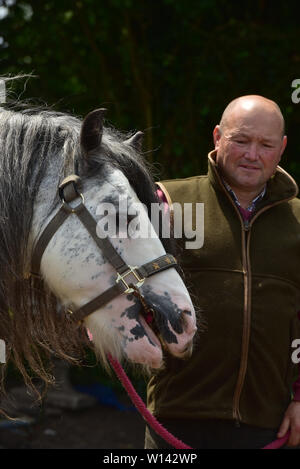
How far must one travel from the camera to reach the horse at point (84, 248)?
6.69 ft

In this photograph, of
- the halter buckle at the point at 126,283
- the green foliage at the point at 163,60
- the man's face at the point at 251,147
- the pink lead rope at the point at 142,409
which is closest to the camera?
the halter buckle at the point at 126,283

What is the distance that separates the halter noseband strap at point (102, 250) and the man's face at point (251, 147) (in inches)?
31.9

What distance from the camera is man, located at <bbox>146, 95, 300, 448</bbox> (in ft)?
8.59

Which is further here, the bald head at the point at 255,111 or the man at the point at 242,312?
the bald head at the point at 255,111

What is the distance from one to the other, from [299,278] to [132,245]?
0.96 m

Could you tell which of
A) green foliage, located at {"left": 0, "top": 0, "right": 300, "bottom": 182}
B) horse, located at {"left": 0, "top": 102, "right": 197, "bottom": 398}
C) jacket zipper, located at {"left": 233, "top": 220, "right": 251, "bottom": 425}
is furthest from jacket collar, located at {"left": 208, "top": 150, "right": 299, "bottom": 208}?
green foliage, located at {"left": 0, "top": 0, "right": 300, "bottom": 182}

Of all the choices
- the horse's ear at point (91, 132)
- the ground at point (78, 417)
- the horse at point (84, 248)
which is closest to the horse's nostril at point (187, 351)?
the horse at point (84, 248)

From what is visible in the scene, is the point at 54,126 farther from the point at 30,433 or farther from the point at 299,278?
the point at 30,433

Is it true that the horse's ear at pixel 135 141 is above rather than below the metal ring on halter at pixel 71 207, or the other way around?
above

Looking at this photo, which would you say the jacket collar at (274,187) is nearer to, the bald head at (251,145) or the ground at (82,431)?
the bald head at (251,145)

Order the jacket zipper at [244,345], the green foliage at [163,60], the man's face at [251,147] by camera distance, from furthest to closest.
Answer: the green foliage at [163,60] < the man's face at [251,147] < the jacket zipper at [244,345]

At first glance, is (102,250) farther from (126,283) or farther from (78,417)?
(78,417)

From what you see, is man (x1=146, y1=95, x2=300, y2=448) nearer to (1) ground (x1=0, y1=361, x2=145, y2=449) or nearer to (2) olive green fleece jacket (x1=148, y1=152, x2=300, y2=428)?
(2) olive green fleece jacket (x1=148, y1=152, x2=300, y2=428)

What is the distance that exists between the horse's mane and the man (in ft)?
1.36
